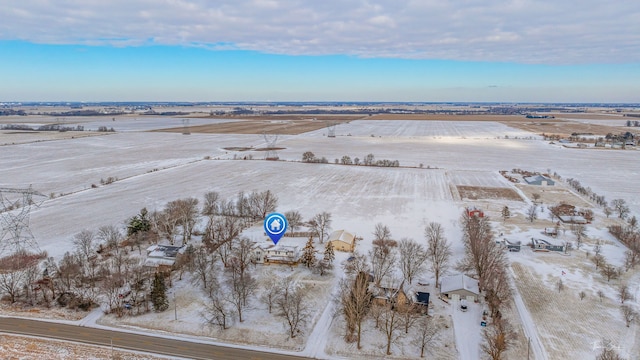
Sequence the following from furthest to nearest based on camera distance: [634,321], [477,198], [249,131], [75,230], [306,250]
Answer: [249,131] → [477,198] → [75,230] → [306,250] → [634,321]

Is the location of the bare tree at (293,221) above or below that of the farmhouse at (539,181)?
below

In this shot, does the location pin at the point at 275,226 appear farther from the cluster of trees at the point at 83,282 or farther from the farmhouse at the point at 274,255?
the cluster of trees at the point at 83,282

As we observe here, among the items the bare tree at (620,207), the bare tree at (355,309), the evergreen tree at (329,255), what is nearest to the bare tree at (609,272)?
the bare tree at (620,207)

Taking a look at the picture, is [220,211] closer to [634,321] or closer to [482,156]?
[634,321]

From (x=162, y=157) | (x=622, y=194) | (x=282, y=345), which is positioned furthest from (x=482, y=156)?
(x=282, y=345)

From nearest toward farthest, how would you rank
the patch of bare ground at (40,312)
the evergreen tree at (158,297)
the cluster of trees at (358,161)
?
the patch of bare ground at (40,312)
the evergreen tree at (158,297)
the cluster of trees at (358,161)

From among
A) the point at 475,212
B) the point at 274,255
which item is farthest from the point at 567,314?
the point at 274,255

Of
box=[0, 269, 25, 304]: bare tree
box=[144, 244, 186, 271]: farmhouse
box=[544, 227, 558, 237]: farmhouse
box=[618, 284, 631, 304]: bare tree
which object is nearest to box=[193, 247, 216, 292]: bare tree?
box=[144, 244, 186, 271]: farmhouse
